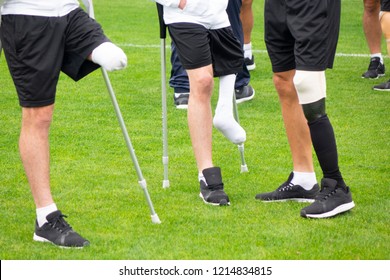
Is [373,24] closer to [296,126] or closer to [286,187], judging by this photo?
[296,126]

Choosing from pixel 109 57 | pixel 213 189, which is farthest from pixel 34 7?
pixel 213 189

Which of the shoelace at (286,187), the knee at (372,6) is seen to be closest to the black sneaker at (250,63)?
the knee at (372,6)

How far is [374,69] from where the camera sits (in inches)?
465

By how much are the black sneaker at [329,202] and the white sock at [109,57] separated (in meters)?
1.61

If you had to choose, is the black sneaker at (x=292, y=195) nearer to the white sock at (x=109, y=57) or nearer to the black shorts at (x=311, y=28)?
the black shorts at (x=311, y=28)

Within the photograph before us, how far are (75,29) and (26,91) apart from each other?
1.58 ft

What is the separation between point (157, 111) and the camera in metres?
9.95

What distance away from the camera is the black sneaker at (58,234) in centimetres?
577

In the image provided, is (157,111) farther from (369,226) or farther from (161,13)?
(369,226)

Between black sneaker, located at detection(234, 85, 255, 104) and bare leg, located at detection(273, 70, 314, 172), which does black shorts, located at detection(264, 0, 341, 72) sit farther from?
black sneaker, located at detection(234, 85, 255, 104)

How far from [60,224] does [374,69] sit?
6782mm

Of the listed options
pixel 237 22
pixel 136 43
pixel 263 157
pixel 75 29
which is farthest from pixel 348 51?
pixel 75 29

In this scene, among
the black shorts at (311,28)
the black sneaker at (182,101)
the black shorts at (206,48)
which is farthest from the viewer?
the black sneaker at (182,101)

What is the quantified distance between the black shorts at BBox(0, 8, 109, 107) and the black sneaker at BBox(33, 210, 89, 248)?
0.70m
